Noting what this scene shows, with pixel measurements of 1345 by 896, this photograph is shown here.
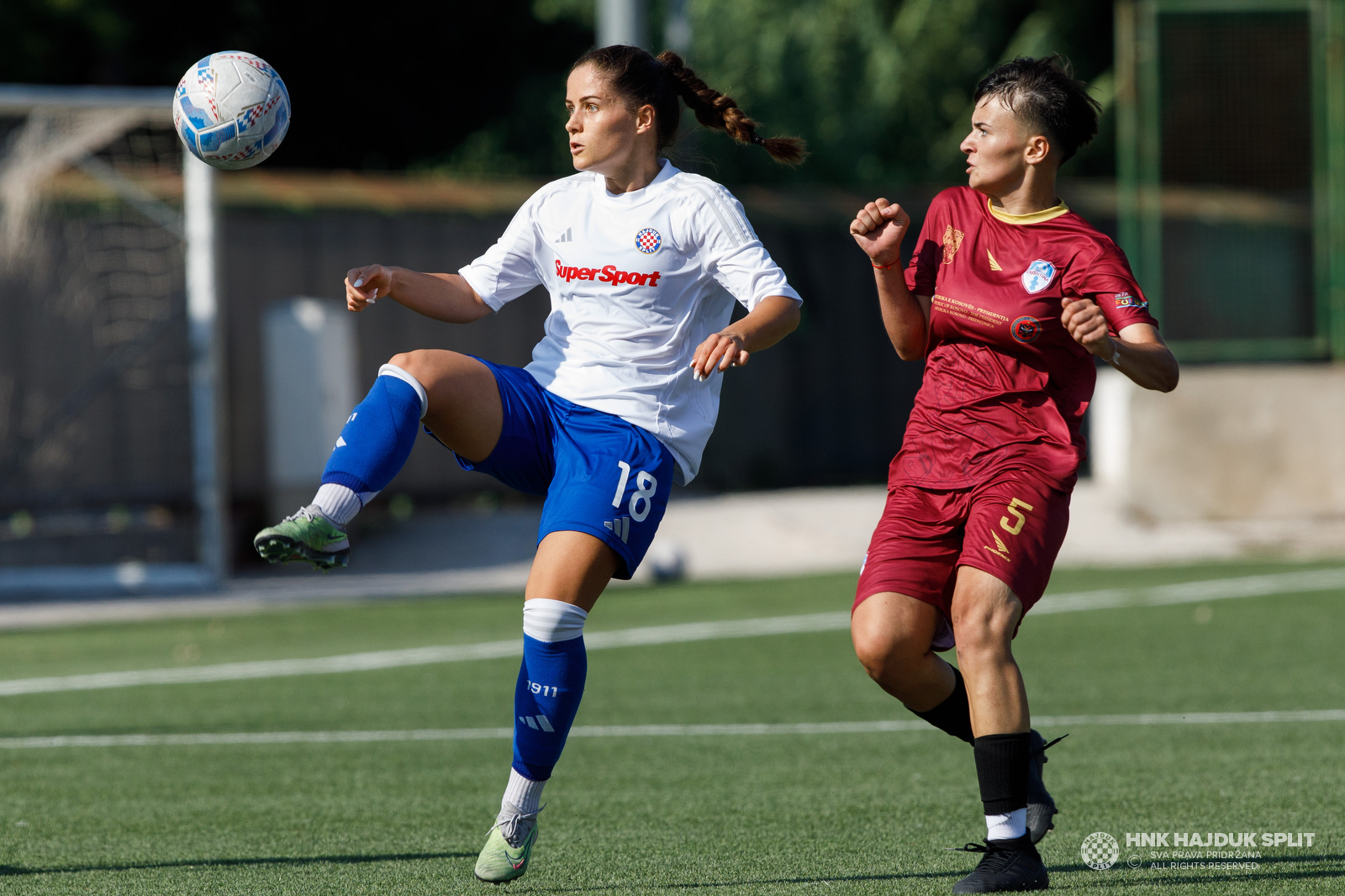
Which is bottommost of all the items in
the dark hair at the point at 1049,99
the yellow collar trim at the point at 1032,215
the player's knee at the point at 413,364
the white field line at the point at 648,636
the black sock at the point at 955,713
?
the white field line at the point at 648,636

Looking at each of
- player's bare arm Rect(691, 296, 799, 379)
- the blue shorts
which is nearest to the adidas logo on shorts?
the blue shorts

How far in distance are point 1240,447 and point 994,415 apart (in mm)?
11457

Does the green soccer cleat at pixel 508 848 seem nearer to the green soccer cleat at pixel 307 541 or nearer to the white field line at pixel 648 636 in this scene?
the green soccer cleat at pixel 307 541

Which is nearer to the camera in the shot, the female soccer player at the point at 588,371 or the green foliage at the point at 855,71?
the female soccer player at the point at 588,371

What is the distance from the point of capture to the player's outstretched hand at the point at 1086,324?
3.77 meters

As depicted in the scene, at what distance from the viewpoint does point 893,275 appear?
169 inches

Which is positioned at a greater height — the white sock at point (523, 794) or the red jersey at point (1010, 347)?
the red jersey at point (1010, 347)

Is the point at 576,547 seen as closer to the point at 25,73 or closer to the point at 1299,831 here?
the point at 1299,831

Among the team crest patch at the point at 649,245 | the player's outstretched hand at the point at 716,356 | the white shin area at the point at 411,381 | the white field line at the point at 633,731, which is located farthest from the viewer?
the white field line at the point at 633,731

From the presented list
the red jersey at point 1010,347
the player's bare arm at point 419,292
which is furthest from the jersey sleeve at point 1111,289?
the player's bare arm at point 419,292

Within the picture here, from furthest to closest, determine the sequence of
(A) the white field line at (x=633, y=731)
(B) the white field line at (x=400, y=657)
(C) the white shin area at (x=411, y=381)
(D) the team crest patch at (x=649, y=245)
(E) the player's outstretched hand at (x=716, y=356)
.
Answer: (B) the white field line at (x=400, y=657)
(A) the white field line at (x=633, y=731)
(D) the team crest patch at (x=649, y=245)
(C) the white shin area at (x=411, y=381)
(E) the player's outstretched hand at (x=716, y=356)

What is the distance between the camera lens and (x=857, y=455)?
18.9 meters

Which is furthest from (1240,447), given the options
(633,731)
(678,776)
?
(678,776)

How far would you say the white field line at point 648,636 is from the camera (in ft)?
28.5
